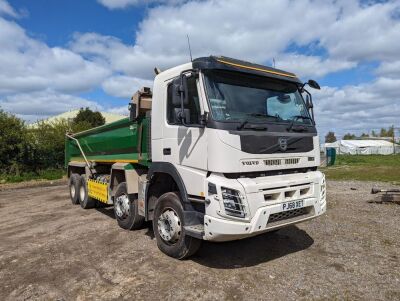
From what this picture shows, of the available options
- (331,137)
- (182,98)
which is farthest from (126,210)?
(331,137)

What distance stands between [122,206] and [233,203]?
3.67 m

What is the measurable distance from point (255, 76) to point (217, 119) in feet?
3.83

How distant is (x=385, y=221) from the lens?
791cm

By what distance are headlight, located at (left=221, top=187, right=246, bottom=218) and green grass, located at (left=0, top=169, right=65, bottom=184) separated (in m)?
18.5

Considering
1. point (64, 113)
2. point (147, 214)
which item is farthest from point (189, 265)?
point (64, 113)

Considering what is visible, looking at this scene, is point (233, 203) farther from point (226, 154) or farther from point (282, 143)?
point (282, 143)

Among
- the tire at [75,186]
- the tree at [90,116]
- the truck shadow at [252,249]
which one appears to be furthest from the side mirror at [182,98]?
the tree at [90,116]

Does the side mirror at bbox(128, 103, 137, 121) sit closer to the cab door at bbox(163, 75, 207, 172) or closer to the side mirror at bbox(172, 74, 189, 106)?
the cab door at bbox(163, 75, 207, 172)

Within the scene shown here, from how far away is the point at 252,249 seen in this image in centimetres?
609

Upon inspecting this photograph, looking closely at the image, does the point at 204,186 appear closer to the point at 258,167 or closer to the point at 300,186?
the point at 258,167

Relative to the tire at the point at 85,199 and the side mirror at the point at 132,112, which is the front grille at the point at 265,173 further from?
the tire at the point at 85,199

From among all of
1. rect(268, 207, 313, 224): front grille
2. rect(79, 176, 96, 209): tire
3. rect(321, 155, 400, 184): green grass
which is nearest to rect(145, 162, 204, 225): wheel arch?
rect(268, 207, 313, 224): front grille

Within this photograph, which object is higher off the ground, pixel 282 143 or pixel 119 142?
pixel 119 142

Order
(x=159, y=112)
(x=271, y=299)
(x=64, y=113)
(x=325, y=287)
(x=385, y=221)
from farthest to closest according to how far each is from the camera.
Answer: (x=64, y=113)
(x=385, y=221)
(x=159, y=112)
(x=325, y=287)
(x=271, y=299)
